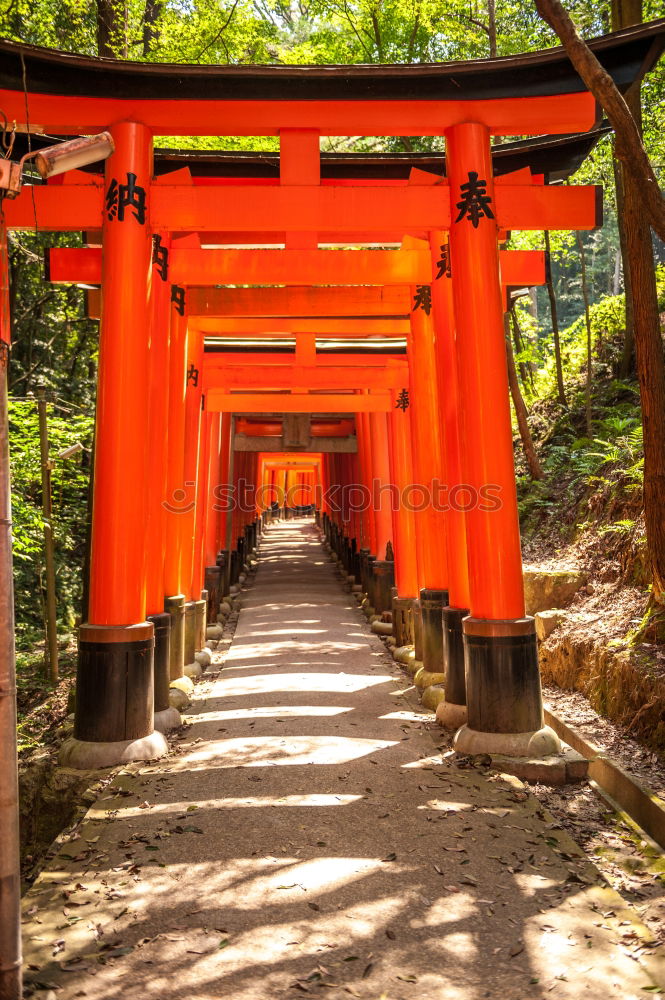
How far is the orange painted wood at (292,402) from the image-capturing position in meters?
12.1

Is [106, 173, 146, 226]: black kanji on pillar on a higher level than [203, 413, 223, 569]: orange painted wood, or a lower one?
higher

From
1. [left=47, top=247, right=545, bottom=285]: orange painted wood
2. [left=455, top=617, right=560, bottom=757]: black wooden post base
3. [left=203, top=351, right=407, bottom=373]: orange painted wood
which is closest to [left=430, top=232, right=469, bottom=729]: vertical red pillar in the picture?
[left=47, top=247, right=545, bottom=285]: orange painted wood

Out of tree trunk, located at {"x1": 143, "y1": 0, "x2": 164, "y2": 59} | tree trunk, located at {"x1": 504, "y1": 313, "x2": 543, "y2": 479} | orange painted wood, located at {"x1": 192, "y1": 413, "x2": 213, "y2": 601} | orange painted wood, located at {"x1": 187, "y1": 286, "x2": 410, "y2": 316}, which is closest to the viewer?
orange painted wood, located at {"x1": 187, "y1": 286, "x2": 410, "y2": 316}

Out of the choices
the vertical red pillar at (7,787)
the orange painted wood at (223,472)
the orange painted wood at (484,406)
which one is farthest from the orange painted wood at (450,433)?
the orange painted wood at (223,472)

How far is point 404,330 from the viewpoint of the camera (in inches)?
351

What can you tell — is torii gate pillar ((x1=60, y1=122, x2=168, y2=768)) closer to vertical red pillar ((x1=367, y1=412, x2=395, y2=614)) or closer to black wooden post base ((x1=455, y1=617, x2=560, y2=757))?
black wooden post base ((x1=455, y1=617, x2=560, y2=757))

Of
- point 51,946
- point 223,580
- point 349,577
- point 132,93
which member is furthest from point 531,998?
point 349,577

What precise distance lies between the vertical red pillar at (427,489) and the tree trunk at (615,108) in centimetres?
384

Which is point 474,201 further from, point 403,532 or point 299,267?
point 403,532

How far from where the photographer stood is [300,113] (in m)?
5.37

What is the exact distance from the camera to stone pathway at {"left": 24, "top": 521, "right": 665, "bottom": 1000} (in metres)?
2.68

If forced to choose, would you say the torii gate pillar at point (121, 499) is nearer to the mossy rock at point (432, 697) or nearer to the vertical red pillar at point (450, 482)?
the vertical red pillar at point (450, 482)

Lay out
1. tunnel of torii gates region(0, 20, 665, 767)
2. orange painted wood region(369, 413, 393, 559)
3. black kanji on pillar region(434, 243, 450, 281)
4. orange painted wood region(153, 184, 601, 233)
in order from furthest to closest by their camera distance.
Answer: orange painted wood region(369, 413, 393, 559) → black kanji on pillar region(434, 243, 450, 281) → orange painted wood region(153, 184, 601, 233) → tunnel of torii gates region(0, 20, 665, 767)

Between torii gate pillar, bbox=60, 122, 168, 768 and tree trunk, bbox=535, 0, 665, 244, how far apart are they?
9.21 feet
